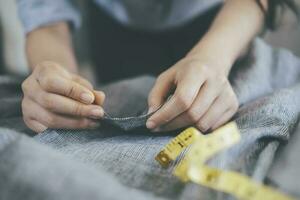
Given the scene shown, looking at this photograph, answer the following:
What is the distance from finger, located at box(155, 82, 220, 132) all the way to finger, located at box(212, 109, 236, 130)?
0.12ft

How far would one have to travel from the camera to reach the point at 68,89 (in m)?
0.68

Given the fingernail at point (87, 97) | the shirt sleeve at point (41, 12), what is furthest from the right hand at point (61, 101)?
the shirt sleeve at point (41, 12)

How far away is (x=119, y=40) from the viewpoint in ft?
4.09

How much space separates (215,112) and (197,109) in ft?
0.14

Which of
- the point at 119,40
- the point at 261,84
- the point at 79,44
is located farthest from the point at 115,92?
the point at 79,44

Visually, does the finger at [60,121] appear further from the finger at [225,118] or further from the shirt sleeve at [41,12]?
the shirt sleeve at [41,12]

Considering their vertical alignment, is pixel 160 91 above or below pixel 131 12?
above

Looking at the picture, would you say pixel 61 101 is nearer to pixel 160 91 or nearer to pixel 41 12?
pixel 160 91

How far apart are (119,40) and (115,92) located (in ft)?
1.47

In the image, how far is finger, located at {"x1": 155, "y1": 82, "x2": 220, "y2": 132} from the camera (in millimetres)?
679

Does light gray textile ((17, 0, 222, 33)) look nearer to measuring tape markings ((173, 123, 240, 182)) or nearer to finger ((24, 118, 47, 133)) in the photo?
finger ((24, 118, 47, 133))

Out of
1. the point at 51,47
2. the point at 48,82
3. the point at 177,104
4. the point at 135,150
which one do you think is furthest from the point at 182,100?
the point at 51,47

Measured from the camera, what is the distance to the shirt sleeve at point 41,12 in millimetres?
1091

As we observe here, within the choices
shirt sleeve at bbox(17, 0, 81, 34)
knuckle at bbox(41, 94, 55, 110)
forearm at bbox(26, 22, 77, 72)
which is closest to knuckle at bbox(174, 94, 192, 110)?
knuckle at bbox(41, 94, 55, 110)
